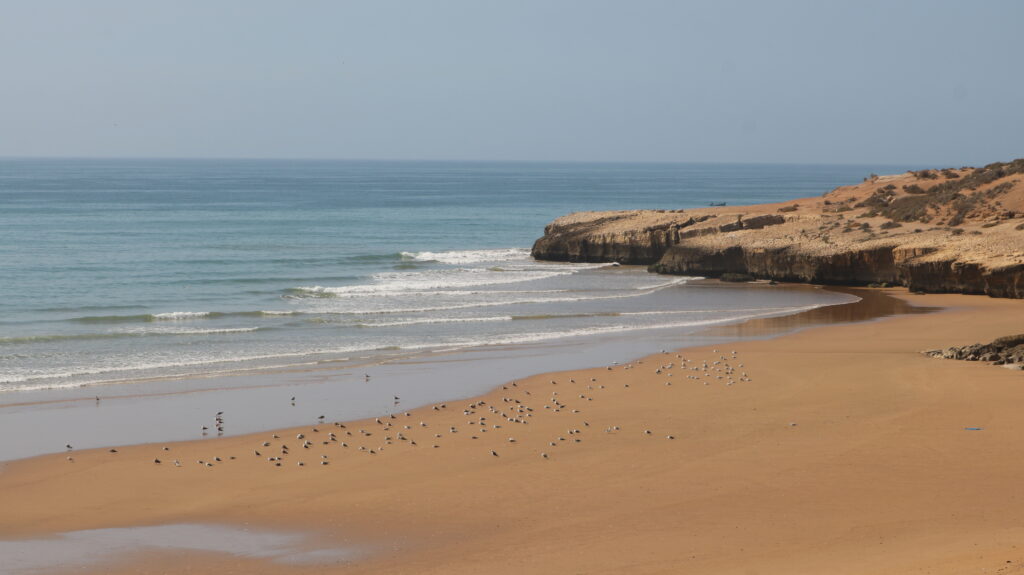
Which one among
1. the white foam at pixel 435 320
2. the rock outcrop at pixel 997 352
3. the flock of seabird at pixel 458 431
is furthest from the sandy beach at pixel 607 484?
the white foam at pixel 435 320

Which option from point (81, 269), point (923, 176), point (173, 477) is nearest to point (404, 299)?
point (81, 269)

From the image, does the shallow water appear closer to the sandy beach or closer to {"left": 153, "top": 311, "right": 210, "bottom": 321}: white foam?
the sandy beach

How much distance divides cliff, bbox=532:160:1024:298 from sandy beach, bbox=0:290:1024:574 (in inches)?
569

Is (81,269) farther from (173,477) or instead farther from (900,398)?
(900,398)

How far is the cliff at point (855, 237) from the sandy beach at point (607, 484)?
14.4 metres

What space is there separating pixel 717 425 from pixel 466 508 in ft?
18.0

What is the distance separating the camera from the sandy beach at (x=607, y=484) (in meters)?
11.4

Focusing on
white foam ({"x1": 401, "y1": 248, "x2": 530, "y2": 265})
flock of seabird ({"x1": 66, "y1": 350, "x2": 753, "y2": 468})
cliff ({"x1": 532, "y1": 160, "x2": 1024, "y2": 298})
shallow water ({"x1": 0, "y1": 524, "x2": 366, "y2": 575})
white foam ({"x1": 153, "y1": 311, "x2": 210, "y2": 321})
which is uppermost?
Result: cliff ({"x1": 532, "y1": 160, "x2": 1024, "y2": 298})

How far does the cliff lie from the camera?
3400 cm

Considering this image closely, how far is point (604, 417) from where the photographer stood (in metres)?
17.8

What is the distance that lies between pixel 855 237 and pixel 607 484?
91.7 ft

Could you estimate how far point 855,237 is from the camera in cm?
3909

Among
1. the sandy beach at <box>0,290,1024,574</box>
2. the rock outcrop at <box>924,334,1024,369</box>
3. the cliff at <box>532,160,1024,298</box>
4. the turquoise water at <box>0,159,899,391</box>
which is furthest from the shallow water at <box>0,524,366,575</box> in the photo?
the cliff at <box>532,160,1024,298</box>

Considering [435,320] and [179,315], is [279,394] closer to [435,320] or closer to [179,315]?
[435,320]
